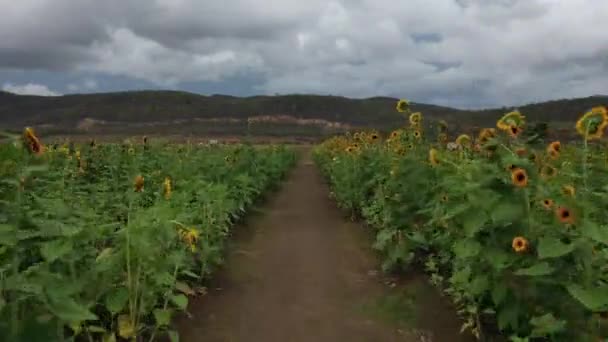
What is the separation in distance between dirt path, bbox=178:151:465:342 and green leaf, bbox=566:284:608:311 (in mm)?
1717

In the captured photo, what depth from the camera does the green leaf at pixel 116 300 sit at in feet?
13.0

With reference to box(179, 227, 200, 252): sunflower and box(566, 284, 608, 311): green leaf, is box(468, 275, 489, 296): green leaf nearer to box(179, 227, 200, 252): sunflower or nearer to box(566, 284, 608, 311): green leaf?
box(566, 284, 608, 311): green leaf

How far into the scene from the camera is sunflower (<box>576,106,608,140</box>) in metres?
4.18

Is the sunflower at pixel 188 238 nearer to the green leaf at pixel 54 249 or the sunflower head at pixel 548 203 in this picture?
the green leaf at pixel 54 249

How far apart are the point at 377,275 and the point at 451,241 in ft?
5.67

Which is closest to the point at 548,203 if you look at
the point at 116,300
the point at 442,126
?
the point at 116,300

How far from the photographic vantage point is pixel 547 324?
359 centimetres

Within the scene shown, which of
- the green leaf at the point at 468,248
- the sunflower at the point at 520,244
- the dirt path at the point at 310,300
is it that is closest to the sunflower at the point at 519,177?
the sunflower at the point at 520,244

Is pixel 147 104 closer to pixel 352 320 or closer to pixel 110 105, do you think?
pixel 110 105

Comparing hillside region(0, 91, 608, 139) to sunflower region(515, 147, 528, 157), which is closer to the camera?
sunflower region(515, 147, 528, 157)

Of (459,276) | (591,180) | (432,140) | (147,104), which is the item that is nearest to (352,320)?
(459,276)

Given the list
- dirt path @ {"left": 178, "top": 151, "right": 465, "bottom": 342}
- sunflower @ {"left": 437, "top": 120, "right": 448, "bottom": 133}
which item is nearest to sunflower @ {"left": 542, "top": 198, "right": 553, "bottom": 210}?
dirt path @ {"left": 178, "top": 151, "right": 465, "bottom": 342}

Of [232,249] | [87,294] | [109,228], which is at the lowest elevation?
[232,249]

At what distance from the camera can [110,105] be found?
100 metres
